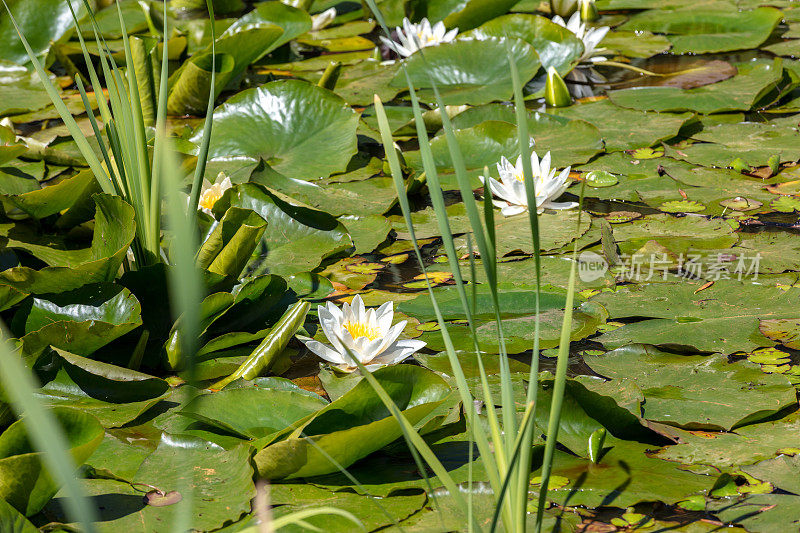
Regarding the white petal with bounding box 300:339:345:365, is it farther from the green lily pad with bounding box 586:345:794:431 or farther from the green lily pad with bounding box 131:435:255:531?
the green lily pad with bounding box 586:345:794:431

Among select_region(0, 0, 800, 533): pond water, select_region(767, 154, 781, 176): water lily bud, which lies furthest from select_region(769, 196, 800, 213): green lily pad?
select_region(767, 154, 781, 176): water lily bud

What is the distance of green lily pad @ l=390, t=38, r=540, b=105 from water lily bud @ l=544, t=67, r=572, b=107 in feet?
0.37

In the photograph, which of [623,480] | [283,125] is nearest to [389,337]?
[623,480]

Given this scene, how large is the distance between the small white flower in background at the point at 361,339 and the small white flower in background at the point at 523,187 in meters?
0.87

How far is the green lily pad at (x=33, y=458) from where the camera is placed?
3.78 feet

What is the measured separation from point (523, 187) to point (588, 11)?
→ 237cm

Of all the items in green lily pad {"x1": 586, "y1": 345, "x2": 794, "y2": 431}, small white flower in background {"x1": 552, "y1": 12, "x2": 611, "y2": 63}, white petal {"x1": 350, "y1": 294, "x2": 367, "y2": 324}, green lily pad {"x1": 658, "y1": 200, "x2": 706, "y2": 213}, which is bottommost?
green lily pad {"x1": 586, "y1": 345, "x2": 794, "y2": 431}

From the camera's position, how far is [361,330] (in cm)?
166

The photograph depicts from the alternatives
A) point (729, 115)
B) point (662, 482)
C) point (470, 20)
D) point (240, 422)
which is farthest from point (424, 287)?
point (470, 20)

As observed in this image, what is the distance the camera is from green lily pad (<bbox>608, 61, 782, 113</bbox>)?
309 cm

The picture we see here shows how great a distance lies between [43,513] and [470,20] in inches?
131

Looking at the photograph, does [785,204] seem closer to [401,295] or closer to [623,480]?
[401,295]

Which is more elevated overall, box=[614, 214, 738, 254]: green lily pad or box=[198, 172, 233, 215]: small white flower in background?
box=[198, 172, 233, 215]: small white flower in background

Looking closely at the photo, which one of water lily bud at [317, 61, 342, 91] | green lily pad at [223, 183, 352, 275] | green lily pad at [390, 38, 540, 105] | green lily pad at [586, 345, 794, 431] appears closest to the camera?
green lily pad at [586, 345, 794, 431]
